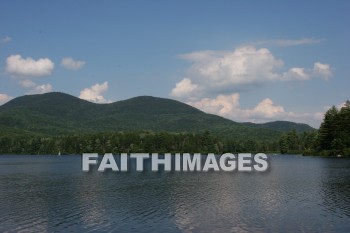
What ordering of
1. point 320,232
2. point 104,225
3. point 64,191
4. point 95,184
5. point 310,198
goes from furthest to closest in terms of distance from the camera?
point 95,184 < point 64,191 < point 310,198 < point 104,225 < point 320,232

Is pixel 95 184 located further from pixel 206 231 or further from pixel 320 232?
pixel 320 232

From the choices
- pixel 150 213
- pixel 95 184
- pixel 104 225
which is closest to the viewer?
pixel 104 225

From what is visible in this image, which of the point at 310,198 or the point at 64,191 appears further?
the point at 64,191

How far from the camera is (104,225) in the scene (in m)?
48.3

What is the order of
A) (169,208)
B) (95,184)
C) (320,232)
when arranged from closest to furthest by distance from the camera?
(320,232) < (169,208) < (95,184)

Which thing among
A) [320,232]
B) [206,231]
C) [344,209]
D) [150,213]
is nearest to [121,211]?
[150,213]

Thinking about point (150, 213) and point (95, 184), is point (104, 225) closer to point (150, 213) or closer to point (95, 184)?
point (150, 213)

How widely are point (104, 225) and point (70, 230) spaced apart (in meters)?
4.14

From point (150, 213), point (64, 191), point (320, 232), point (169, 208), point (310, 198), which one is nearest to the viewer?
point (320, 232)

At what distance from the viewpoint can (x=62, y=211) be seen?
5803 cm

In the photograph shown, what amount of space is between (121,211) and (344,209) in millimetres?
30148

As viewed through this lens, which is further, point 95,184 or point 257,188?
point 95,184

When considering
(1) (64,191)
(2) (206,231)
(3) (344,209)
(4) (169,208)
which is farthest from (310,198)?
(1) (64,191)

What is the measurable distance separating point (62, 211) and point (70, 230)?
42.7ft
